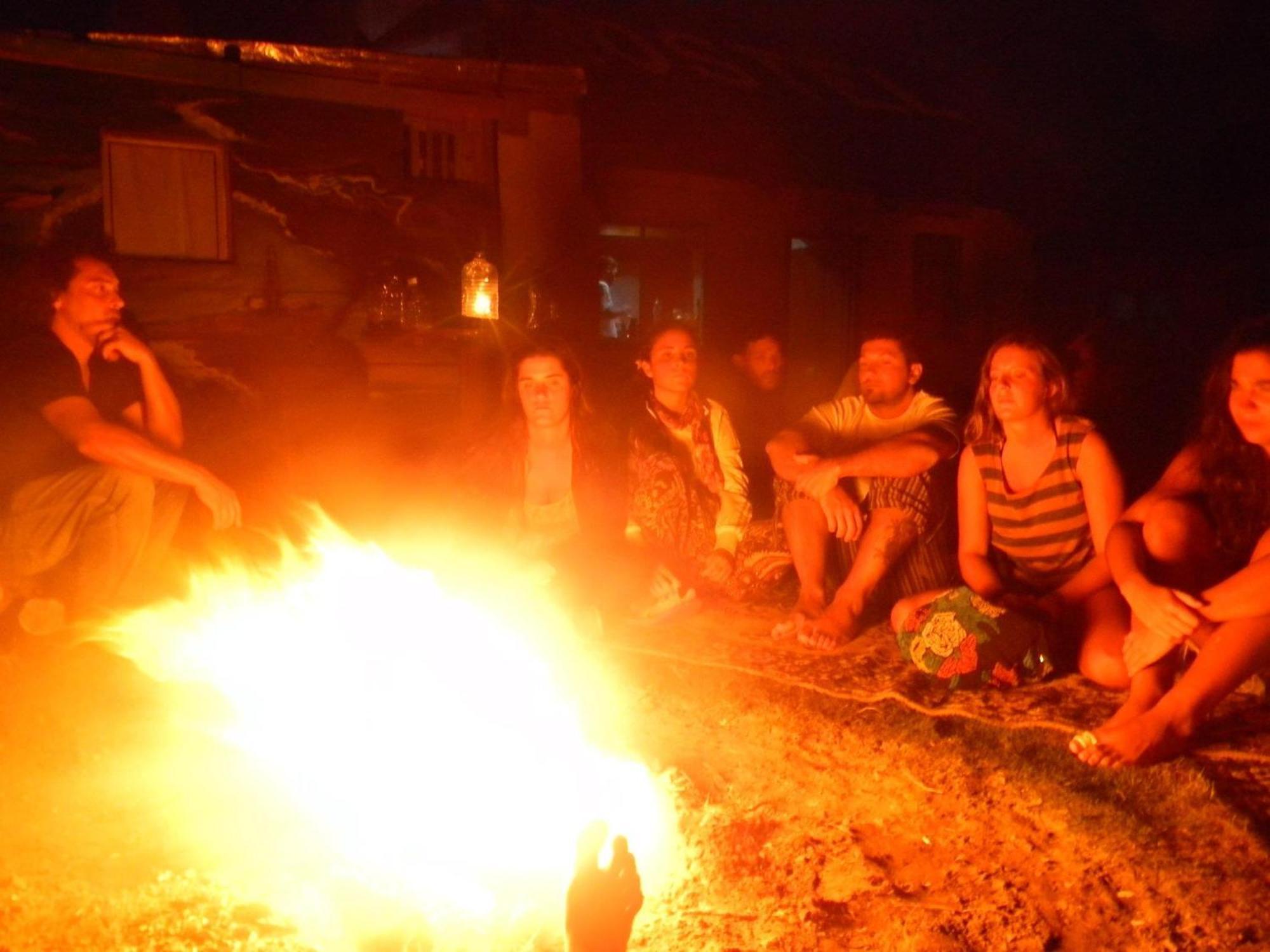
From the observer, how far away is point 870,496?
5.00m

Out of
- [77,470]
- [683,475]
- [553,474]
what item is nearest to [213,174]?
[77,470]

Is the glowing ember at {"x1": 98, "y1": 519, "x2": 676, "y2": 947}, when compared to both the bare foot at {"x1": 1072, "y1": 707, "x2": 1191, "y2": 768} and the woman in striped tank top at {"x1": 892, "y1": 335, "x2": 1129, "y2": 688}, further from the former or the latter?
the woman in striped tank top at {"x1": 892, "y1": 335, "x2": 1129, "y2": 688}

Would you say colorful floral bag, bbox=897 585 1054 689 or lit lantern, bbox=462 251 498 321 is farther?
lit lantern, bbox=462 251 498 321

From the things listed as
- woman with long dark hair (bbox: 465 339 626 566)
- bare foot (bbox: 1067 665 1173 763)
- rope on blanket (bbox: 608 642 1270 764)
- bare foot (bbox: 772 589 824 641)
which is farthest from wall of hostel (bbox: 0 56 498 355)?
bare foot (bbox: 1067 665 1173 763)

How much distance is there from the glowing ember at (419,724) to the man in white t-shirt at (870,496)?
119cm

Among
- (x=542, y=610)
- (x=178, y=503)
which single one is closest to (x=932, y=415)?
(x=542, y=610)

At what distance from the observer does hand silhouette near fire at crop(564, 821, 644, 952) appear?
2.16 meters

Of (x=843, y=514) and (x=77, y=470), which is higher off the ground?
(x=77, y=470)

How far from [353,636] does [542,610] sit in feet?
3.33

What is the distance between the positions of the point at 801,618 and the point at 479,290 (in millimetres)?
3874

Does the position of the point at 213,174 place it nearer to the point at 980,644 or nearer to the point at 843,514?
the point at 843,514

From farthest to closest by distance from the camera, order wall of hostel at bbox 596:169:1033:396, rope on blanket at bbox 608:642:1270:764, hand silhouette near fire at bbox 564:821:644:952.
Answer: wall of hostel at bbox 596:169:1033:396 → rope on blanket at bbox 608:642:1270:764 → hand silhouette near fire at bbox 564:821:644:952

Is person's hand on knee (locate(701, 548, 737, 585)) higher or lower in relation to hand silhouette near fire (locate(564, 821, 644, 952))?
higher

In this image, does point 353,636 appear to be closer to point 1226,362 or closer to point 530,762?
point 530,762
